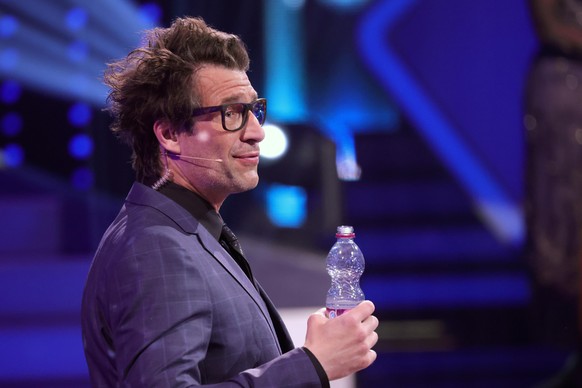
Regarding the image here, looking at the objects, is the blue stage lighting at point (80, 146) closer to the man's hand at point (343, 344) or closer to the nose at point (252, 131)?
the nose at point (252, 131)

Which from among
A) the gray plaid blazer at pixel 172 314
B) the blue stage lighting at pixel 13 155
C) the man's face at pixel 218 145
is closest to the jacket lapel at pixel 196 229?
the gray plaid blazer at pixel 172 314

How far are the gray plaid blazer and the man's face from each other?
12cm

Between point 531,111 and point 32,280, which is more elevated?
point 531,111

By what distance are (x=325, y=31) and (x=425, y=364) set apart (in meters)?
2.21

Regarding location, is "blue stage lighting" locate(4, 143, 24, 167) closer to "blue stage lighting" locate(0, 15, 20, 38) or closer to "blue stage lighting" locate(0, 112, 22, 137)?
"blue stage lighting" locate(0, 112, 22, 137)

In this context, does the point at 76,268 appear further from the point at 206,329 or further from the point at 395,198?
the point at 206,329

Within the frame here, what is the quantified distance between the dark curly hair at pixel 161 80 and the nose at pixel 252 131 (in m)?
0.12

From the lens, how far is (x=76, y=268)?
3.97 m

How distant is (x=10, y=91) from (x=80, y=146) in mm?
503

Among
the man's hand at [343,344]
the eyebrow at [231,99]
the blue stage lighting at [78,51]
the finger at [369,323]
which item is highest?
the blue stage lighting at [78,51]

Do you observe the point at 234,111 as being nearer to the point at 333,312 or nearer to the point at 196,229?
the point at 196,229

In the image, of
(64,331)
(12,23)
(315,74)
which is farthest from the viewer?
(315,74)

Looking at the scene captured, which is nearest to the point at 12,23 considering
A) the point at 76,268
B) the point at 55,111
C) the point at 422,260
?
the point at 55,111

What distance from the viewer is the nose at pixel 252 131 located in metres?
1.66
